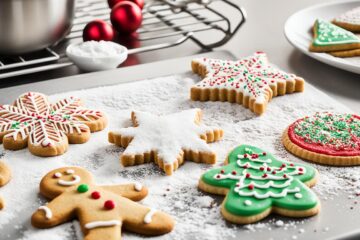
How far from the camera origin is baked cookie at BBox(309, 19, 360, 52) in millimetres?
1533

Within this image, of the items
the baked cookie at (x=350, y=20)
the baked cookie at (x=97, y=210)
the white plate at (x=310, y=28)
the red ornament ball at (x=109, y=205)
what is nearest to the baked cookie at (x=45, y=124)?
the baked cookie at (x=97, y=210)

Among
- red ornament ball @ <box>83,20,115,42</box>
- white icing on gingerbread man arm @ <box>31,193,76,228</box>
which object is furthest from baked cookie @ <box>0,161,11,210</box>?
red ornament ball @ <box>83,20,115,42</box>

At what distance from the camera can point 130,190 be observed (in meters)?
1.04

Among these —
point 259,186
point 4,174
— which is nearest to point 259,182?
point 259,186

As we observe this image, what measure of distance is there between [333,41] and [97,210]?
2.63 ft

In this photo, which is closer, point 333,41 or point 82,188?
point 82,188

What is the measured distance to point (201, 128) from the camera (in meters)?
1.20

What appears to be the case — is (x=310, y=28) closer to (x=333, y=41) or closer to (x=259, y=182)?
(x=333, y=41)

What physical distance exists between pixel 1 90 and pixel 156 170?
1.49 feet

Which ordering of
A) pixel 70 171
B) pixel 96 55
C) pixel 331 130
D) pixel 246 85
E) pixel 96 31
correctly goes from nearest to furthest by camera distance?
pixel 70 171
pixel 331 130
pixel 246 85
pixel 96 55
pixel 96 31

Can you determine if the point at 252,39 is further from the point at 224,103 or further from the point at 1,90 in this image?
the point at 1,90

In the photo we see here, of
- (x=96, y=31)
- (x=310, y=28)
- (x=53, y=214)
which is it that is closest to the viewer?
(x=53, y=214)

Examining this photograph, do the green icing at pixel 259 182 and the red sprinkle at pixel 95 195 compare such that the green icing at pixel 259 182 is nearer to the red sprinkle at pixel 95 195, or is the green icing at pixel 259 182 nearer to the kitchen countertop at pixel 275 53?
the red sprinkle at pixel 95 195

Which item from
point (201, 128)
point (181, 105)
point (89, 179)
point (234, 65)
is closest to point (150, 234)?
point (89, 179)
